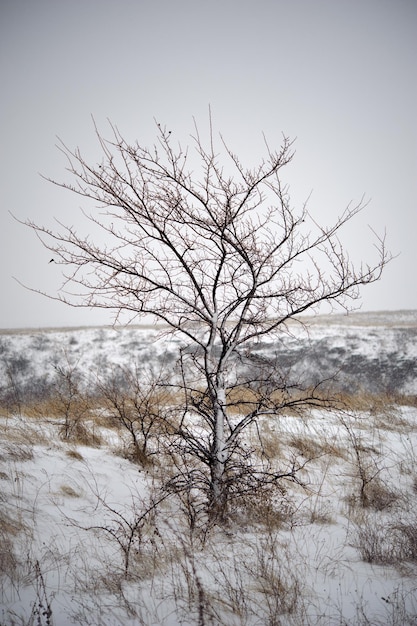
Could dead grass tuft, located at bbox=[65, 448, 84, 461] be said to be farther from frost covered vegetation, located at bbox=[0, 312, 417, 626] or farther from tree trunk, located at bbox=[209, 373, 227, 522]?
tree trunk, located at bbox=[209, 373, 227, 522]

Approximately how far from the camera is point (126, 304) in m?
3.05

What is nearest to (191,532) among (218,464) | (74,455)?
(218,464)

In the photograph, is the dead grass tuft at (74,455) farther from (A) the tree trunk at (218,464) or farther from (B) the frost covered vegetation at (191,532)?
(A) the tree trunk at (218,464)

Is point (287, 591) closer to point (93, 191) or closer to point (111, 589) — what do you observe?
point (111, 589)

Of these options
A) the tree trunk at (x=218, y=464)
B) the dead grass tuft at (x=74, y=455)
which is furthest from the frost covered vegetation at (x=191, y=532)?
the tree trunk at (x=218, y=464)

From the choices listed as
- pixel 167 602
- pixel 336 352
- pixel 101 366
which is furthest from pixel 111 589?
pixel 336 352

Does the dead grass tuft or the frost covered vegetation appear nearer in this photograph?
the frost covered vegetation

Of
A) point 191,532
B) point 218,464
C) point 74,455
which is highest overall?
point 218,464

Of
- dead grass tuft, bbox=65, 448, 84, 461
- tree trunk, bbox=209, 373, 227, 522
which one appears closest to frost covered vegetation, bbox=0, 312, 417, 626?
dead grass tuft, bbox=65, 448, 84, 461

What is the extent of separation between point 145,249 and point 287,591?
292 centimetres

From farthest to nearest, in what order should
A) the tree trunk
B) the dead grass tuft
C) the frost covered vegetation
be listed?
the dead grass tuft
the tree trunk
the frost covered vegetation

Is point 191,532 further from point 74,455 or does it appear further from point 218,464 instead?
point 74,455

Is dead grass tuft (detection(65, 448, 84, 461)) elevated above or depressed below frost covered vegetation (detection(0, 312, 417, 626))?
above

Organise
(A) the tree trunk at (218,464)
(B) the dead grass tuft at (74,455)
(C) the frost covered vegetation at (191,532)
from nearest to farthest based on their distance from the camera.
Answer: (C) the frost covered vegetation at (191,532), (A) the tree trunk at (218,464), (B) the dead grass tuft at (74,455)
